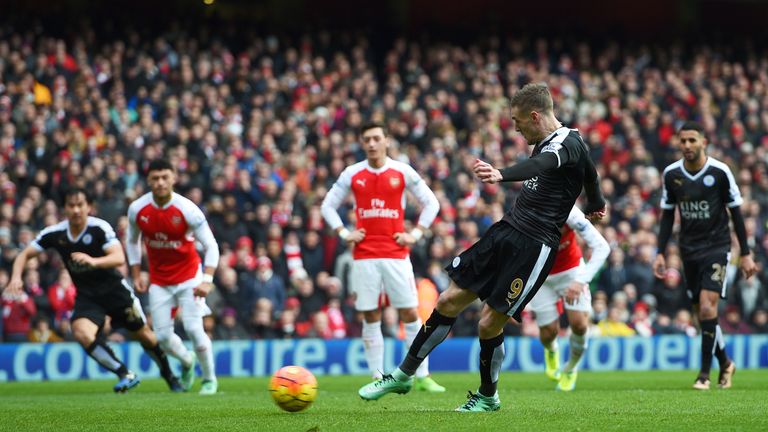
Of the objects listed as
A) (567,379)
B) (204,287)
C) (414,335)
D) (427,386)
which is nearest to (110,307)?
(204,287)

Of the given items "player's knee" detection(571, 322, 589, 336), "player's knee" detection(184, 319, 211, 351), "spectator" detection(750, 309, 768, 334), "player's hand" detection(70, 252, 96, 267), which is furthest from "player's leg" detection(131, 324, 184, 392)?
"spectator" detection(750, 309, 768, 334)

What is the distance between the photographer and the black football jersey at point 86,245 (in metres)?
12.9

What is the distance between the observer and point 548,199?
865 centimetres

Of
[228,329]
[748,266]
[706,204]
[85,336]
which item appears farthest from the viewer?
[228,329]

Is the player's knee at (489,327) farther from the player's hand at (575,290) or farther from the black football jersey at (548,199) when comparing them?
the player's hand at (575,290)

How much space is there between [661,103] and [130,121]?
13.0 meters

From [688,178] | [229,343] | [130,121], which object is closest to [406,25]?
[130,121]

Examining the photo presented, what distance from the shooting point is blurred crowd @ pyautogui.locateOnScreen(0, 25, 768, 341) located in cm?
1888

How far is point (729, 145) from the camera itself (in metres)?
26.0

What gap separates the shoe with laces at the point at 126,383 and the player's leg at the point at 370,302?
264 cm

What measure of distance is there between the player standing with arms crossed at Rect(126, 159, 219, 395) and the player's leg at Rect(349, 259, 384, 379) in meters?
1.57

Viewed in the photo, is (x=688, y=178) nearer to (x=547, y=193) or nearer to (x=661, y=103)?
(x=547, y=193)

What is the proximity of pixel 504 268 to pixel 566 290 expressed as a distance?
3.71 metres

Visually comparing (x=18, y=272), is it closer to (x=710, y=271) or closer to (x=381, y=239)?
(x=381, y=239)
